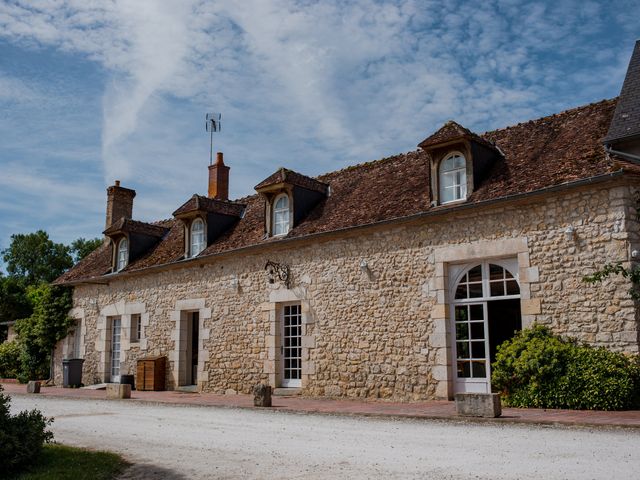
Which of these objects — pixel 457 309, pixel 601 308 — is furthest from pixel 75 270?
pixel 601 308

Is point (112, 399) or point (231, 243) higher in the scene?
point (231, 243)

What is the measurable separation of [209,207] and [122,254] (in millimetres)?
4458

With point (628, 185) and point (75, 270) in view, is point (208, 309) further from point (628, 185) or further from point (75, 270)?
point (628, 185)

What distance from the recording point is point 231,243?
1555cm

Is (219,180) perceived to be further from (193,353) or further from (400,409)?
(400,409)

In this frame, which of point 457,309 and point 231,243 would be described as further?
point 231,243

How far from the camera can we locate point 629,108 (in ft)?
34.8

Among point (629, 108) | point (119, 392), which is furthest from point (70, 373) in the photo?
point (629, 108)

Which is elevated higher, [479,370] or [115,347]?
[115,347]

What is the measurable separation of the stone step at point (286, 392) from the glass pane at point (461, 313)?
3.88 m

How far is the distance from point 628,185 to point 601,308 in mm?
1871

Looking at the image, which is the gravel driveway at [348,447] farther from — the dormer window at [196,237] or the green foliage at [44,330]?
the green foliage at [44,330]

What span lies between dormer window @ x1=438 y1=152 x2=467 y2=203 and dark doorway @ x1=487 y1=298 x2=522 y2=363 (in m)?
2.10

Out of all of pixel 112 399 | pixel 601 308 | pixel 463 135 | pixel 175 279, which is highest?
pixel 463 135
